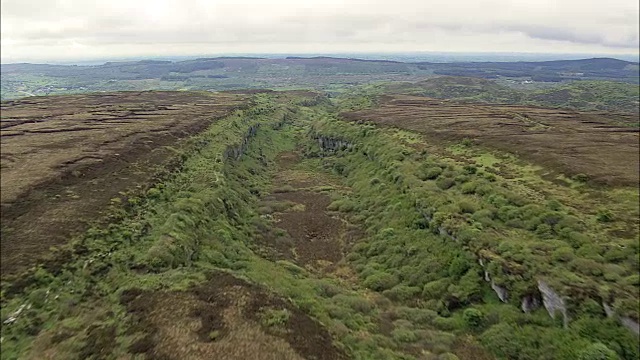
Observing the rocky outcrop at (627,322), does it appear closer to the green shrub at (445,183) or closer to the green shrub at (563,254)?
the green shrub at (563,254)

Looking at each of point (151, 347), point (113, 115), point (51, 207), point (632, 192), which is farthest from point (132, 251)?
point (113, 115)

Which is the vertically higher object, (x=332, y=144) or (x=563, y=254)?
(x=563, y=254)

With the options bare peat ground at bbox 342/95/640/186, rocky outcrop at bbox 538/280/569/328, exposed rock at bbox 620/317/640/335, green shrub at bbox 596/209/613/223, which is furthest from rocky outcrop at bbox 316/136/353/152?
exposed rock at bbox 620/317/640/335

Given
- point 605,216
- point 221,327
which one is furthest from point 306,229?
point 605,216

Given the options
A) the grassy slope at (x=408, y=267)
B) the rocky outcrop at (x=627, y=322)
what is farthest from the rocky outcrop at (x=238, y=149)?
the rocky outcrop at (x=627, y=322)

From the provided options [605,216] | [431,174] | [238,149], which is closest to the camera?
[605,216]

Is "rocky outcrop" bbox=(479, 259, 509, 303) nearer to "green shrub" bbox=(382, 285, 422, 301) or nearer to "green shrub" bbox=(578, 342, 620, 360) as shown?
"green shrub" bbox=(382, 285, 422, 301)

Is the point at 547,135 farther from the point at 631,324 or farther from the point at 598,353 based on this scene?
the point at 598,353
